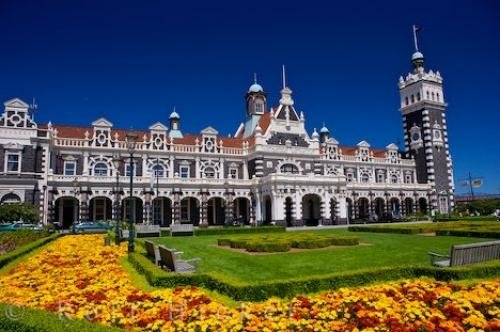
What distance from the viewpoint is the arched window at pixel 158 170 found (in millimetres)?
51897

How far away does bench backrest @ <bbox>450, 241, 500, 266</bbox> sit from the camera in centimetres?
1296

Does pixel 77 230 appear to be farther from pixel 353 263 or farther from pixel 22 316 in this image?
pixel 22 316

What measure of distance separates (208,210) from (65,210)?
60.3ft

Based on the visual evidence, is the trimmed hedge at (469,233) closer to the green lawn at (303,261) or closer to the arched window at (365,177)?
the green lawn at (303,261)

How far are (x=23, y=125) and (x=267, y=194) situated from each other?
30250 millimetres

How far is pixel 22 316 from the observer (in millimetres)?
7023

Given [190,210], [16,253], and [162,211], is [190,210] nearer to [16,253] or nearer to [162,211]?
[162,211]

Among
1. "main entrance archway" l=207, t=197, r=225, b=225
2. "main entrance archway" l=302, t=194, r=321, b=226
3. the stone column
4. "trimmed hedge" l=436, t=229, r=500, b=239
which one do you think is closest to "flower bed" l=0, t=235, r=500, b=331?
"trimmed hedge" l=436, t=229, r=500, b=239

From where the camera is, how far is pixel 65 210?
47719 mm

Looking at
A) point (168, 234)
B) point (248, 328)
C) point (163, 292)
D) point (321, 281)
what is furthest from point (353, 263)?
point (168, 234)

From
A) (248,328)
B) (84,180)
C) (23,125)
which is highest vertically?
(23,125)

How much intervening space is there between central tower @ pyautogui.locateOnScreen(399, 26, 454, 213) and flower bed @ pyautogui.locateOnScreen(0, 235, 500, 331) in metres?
64.9

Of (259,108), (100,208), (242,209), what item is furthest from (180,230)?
(259,108)

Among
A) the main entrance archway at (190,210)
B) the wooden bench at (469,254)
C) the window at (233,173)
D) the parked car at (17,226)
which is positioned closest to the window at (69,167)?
the parked car at (17,226)
